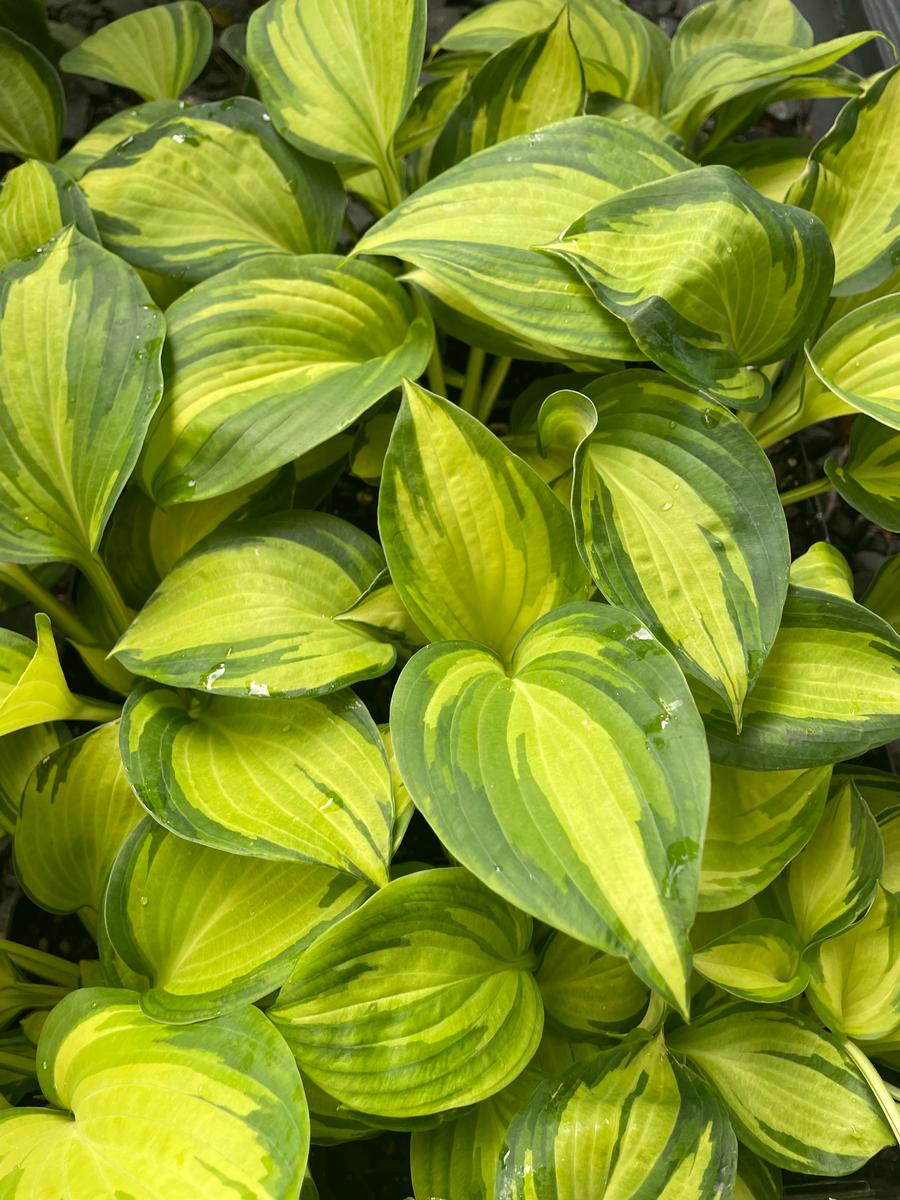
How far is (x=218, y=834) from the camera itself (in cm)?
62

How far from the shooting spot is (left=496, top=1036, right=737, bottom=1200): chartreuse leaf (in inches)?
23.2

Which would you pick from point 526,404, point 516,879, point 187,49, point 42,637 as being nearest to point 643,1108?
point 516,879

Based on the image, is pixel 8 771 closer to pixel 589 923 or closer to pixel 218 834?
pixel 218 834

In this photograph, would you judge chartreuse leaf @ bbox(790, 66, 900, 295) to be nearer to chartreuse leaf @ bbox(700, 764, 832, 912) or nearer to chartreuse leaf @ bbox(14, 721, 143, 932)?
chartreuse leaf @ bbox(700, 764, 832, 912)

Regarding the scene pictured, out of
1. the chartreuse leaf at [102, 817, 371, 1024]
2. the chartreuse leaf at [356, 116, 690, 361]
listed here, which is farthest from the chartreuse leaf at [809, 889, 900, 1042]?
the chartreuse leaf at [356, 116, 690, 361]

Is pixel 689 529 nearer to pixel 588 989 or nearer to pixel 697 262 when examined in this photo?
pixel 697 262

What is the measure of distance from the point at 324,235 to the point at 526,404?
25 centimetres

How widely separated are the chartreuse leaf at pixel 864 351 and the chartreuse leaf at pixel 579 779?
0.30m

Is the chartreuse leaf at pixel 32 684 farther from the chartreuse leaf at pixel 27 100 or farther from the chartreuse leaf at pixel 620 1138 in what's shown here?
the chartreuse leaf at pixel 27 100

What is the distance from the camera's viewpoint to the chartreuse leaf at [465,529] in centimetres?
65

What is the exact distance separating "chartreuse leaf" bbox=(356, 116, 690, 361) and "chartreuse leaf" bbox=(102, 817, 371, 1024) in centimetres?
42

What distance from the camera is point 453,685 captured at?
1.99ft

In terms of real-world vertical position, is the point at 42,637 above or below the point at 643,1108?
above

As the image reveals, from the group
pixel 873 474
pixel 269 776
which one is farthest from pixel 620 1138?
pixel 873 474
